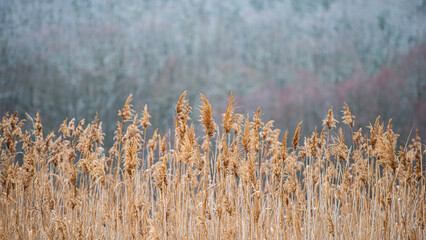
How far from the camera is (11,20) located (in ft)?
16.7

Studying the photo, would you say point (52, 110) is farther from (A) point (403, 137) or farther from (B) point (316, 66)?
(A) point (403, 137)

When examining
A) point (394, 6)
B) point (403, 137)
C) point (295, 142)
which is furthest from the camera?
point (394, 6)

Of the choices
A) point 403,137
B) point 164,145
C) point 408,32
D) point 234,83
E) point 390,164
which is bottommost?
point 390,164

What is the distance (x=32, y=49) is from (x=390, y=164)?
5008 mm

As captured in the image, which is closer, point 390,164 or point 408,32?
point 390,164

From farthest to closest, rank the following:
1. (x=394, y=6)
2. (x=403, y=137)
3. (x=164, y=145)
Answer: (x=394, y=6)
(x=403, y=137)
(x=164, y=145)

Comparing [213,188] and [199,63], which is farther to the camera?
[199,63]

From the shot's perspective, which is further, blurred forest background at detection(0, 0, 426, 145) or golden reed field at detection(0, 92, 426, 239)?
blurred forest background at detection(0, 0, 426, 145)

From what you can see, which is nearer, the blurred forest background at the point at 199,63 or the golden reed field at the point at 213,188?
the golden reed field at the point at 213,188

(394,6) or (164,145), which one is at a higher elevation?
(394,6)

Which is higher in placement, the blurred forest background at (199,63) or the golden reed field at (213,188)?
the blurred forest background at (199,63)

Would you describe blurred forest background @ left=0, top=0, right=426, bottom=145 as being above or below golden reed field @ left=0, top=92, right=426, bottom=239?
above

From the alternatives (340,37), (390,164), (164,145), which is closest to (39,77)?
(164,145)

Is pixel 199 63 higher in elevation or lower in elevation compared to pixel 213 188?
higher
